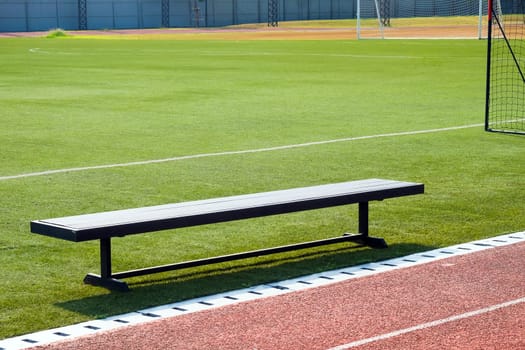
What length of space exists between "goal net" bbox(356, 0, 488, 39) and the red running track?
3850 cm

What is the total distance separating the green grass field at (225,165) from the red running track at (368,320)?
0.51 metres

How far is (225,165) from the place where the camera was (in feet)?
40.2

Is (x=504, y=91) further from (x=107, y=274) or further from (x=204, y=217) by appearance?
(x=107, y=274)

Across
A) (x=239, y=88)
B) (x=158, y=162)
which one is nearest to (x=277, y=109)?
Result: (x=239, y=88)

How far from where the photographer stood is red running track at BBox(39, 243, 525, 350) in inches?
224

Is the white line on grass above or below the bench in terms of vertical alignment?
below

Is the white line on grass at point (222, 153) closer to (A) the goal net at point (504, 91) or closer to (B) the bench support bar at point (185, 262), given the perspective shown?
(A) the goal net at point (504, 91)

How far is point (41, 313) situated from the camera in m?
6.32

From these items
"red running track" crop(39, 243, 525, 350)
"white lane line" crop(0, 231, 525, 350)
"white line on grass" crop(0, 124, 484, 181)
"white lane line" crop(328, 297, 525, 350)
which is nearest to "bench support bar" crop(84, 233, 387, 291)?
"white lane line" crop(0, 231, 525, 350)

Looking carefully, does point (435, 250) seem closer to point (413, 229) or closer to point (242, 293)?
point (413, 229)

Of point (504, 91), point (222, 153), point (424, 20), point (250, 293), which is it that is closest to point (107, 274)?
point (250, 293)

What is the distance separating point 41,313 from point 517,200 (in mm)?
5228

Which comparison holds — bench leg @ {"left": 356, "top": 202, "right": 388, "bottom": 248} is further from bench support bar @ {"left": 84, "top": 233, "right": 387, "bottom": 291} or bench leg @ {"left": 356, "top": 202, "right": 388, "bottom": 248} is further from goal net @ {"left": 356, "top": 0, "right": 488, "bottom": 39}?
goal net @ {"left": 356, "top": 0, "right": 488, "bottom": 39}

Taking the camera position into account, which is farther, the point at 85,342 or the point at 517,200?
the point at 517,200
